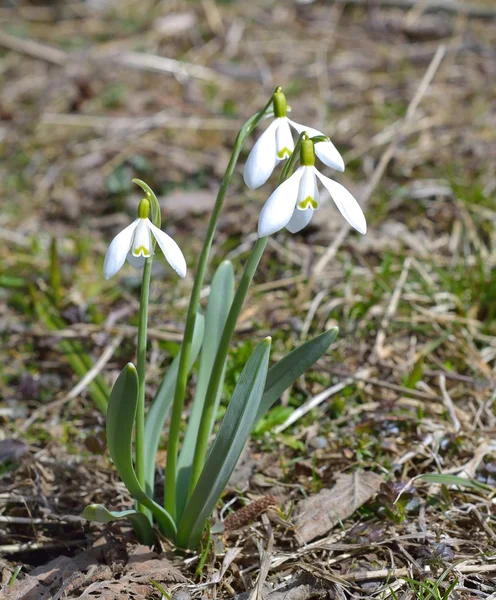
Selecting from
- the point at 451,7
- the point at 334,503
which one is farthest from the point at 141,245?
the point at 451,7

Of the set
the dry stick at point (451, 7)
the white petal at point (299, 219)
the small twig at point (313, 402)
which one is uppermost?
the dry stick at point (451, 7)

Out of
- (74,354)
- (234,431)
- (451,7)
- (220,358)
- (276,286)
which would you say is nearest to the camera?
(234,431)

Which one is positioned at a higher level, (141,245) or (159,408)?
(141,245)

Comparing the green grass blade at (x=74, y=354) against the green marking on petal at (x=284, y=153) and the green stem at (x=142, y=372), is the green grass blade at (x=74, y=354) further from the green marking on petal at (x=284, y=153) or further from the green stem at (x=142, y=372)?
the green marking on petal at (x=284, y=153)

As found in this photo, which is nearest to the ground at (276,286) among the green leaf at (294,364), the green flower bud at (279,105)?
the green leaf at (294,364)

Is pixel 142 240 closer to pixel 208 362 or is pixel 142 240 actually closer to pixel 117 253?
pixel 117 253

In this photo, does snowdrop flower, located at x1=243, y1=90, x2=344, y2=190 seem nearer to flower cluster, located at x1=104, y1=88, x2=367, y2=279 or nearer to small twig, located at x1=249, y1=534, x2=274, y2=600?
flower cluster, located at x1=104, y1=88, x2=367, y2=279
